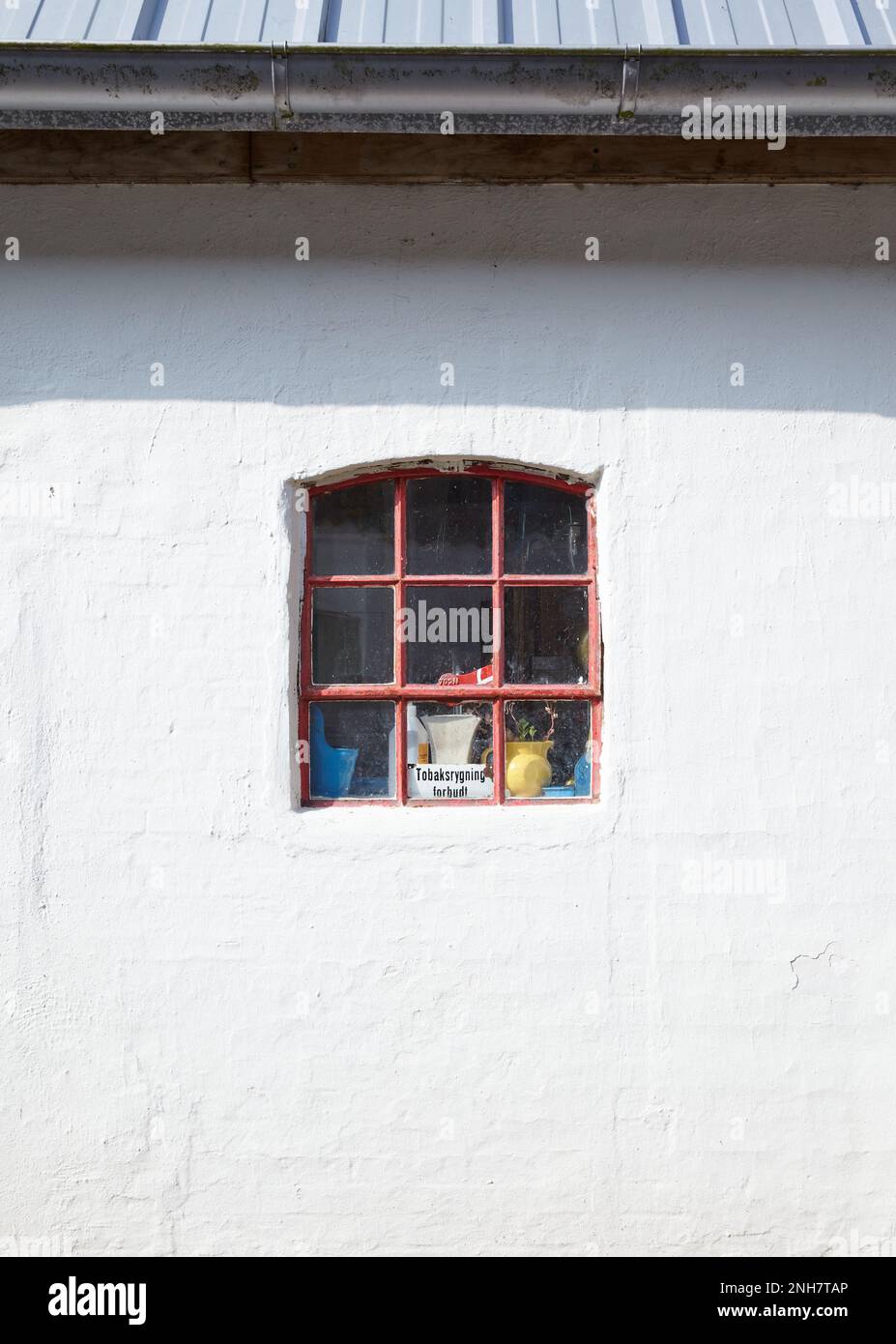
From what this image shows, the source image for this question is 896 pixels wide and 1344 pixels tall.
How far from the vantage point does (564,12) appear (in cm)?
312

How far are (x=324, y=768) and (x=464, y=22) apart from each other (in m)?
2.37

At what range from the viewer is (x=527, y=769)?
345 centimetres

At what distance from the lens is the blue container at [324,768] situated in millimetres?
3449

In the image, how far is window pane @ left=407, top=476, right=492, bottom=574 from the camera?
3469 millimetres

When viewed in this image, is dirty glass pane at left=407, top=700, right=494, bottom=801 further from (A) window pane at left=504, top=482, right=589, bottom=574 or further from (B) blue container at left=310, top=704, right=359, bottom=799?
(A) window pane at left=504, top=482, right=589, bottom=574

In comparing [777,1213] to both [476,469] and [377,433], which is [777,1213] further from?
[377,433]

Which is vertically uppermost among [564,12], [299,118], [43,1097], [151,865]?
[564,12]

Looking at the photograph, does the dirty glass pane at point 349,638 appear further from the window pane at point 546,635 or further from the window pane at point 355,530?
the window pane at point 546,635

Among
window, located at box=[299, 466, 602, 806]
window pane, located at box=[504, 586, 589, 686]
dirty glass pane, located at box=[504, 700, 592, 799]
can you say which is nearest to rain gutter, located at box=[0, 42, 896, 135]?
window, located at box=[299, 466, 602, 806]

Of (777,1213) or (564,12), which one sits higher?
(564,12)

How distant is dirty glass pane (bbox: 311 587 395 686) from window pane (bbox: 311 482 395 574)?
0.09 metres

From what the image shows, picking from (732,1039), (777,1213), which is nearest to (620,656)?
(732,1039)
